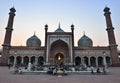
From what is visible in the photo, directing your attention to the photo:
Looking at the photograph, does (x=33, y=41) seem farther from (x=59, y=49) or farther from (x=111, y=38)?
(x=111, y=38)

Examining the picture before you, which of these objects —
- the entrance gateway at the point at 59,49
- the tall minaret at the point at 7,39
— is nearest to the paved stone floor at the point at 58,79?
the entrance gateway at the point at 59,49

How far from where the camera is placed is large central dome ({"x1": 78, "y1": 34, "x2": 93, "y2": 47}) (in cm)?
3886

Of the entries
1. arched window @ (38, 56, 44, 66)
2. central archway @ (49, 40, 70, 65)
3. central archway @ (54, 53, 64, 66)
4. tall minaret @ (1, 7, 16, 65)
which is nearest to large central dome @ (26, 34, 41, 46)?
arched window @ (38, 56, 44, 66)

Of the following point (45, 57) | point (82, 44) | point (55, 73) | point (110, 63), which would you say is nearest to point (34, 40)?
point (45, 57)

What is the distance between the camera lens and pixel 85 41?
39156 millimetres

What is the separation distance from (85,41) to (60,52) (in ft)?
26.2

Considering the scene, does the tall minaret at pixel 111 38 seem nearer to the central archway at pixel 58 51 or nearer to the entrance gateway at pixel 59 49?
the entrance gateway at pixel 59 49

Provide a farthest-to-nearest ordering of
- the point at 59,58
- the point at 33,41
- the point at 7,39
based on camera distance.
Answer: the point at 33,41
the point at 59,58
the point at 7,39

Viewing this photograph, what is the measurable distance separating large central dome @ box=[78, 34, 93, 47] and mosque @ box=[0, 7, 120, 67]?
12.8 ft

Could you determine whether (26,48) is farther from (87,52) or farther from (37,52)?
(87,52)

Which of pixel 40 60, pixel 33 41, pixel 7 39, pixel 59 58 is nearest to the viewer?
pixel 7 39

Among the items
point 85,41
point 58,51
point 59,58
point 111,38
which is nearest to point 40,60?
point 59,58

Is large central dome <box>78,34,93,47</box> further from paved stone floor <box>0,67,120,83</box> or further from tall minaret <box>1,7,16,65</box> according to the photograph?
paved stone floor <box>0,67,120,83</box>

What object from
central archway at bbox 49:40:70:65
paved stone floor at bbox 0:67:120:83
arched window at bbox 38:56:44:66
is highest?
central archway at bbox 49:40:70:65
